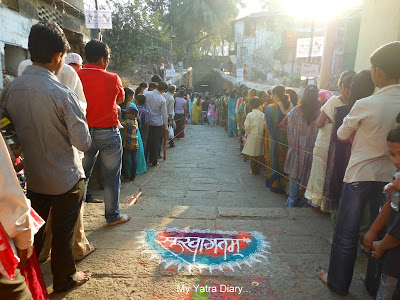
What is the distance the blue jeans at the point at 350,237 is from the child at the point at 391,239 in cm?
30

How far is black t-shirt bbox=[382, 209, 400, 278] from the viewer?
1583 millimetres

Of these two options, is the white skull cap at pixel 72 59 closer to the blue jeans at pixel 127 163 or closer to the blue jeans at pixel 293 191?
the blue jeans at pixel 127 163

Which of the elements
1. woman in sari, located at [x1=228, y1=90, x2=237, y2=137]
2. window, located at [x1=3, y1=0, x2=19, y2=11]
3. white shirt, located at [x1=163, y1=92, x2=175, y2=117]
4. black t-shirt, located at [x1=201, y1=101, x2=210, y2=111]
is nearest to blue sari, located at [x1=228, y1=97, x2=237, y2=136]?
woman in sari, located at [x1=228, y1=90, x2=237, y2=137]

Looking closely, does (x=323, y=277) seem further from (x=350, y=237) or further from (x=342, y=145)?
(x=342, y=145)

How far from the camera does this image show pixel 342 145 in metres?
2.67

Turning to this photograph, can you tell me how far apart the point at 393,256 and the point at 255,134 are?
484 centimetres

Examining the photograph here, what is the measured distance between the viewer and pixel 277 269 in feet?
7.91

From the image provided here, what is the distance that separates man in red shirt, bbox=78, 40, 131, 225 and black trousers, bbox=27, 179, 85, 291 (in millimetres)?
918

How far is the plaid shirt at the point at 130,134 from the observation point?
5.26 meters

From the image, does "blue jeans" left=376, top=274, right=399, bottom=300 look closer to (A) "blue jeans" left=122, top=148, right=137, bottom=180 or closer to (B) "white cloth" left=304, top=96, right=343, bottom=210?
(B) "white cloth" left=304, top=96, right=343, bottom=210

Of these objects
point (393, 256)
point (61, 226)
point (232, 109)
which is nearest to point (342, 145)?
point (393, 256)

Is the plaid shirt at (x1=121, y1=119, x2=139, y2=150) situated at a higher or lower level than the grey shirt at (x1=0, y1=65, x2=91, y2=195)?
lower

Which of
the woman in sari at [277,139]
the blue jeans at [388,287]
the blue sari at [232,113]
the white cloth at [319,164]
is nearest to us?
the blue jeans at [388,287]

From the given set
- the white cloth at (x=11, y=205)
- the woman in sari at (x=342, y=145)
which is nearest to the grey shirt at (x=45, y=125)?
the white cloth at (x=11, y=205)
